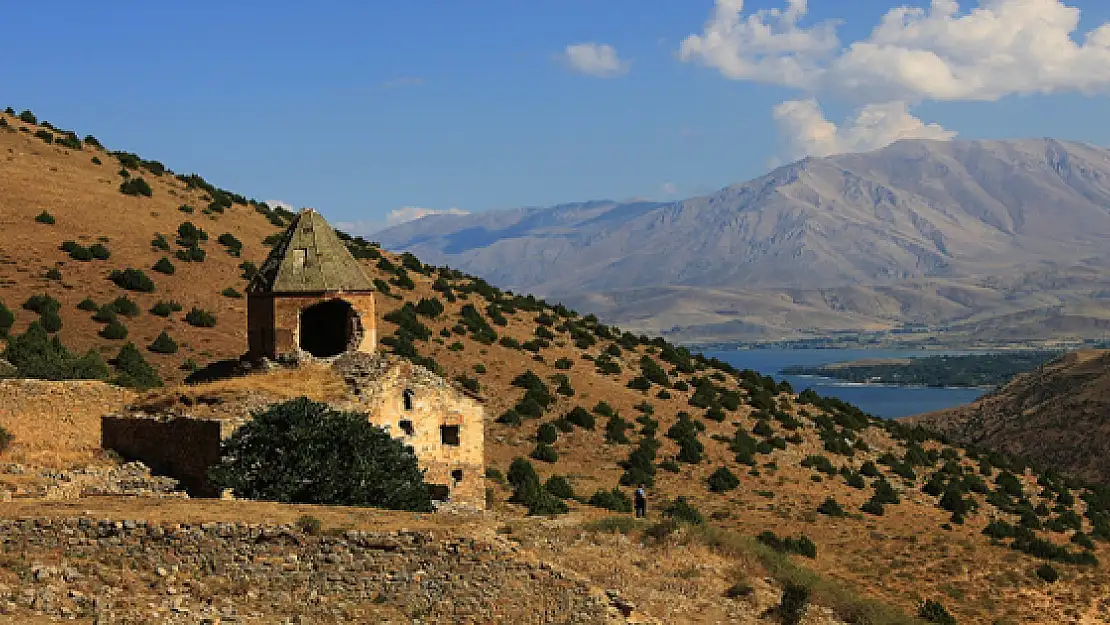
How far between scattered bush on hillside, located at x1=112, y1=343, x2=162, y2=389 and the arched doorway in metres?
9.54

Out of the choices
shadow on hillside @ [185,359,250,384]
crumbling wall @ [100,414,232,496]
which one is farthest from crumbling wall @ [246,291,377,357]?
crumbling wall @ [100,414,232,496]

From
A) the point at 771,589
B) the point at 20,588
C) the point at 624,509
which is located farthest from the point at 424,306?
the point at 20,588

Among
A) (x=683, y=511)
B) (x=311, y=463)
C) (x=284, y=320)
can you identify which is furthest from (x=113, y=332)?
(x=311, y=463)

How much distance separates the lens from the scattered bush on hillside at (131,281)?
4916 cm

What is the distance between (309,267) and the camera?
2575cm

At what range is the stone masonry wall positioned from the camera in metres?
15.3

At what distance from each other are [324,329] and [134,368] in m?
13.6

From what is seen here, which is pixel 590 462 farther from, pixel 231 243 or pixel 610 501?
pixel 231 243

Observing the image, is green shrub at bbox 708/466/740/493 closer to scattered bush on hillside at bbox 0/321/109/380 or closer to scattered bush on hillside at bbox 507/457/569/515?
scattered bush on hillside at bbox 507/457/569/515

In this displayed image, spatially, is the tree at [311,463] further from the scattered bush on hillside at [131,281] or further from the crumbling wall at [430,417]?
the scattered bush on hillside at [131,281]

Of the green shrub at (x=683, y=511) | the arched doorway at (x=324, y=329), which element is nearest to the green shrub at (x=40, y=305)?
the arched doorway at (x=324, y=329)

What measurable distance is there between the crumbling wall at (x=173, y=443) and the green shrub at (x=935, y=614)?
1889cm

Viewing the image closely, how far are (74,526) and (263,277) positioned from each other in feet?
34.7

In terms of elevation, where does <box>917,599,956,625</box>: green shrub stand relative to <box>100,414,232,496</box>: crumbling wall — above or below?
below
